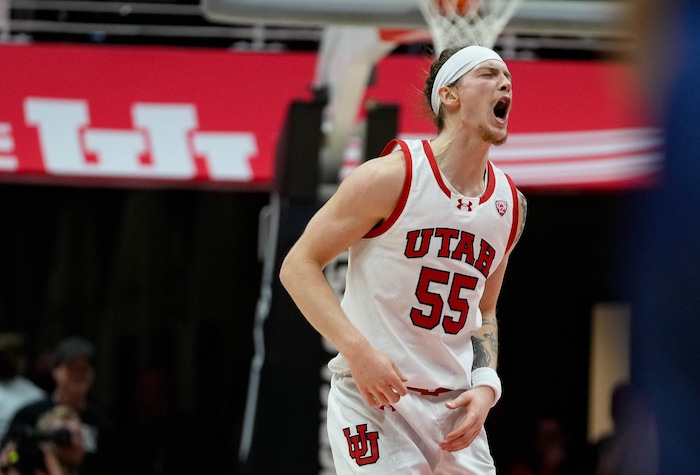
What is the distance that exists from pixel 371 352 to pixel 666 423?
3.53 feet

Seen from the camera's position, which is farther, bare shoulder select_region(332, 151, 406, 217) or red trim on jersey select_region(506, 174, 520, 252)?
red trim on jersey select_region(506, 174, 520, 252)

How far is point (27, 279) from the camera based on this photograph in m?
12.6

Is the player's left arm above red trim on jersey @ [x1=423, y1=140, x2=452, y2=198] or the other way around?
the other way around

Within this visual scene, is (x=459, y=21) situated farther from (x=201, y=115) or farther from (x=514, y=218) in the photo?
(x=201, y=115)

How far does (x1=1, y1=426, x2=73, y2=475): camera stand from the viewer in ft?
26.6

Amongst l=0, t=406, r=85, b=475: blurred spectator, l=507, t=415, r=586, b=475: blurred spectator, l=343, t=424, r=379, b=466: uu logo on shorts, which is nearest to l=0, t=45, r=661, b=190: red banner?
l=507, t=415, r=586, b=475: blurred spectator

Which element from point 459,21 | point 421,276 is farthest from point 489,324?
point 459,21

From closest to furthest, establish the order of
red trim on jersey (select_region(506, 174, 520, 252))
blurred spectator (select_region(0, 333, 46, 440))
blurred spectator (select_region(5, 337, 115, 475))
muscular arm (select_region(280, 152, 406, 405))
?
1. muscular arm (select_region(280, 152, 406, 405))
2. red trim on jersey (select_region(506, 174, 520, 252))
3. blurred spectator (select_region(5, 337, 115, 475))
4. blurred spectator (select_region(0, 333, 46, 440))

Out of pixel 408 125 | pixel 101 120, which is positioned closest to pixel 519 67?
pixel 408 125

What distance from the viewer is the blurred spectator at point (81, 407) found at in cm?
867

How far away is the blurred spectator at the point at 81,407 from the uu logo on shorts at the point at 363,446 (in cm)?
503

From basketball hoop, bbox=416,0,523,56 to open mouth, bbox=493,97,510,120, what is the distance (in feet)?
7.96

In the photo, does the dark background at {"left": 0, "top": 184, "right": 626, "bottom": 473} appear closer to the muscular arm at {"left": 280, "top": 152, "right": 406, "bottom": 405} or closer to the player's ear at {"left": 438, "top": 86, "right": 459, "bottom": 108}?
the player's ear at {"left": 438, "top": 86, "right": 459, "bottom": 108}

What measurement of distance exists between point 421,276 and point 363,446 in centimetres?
60
